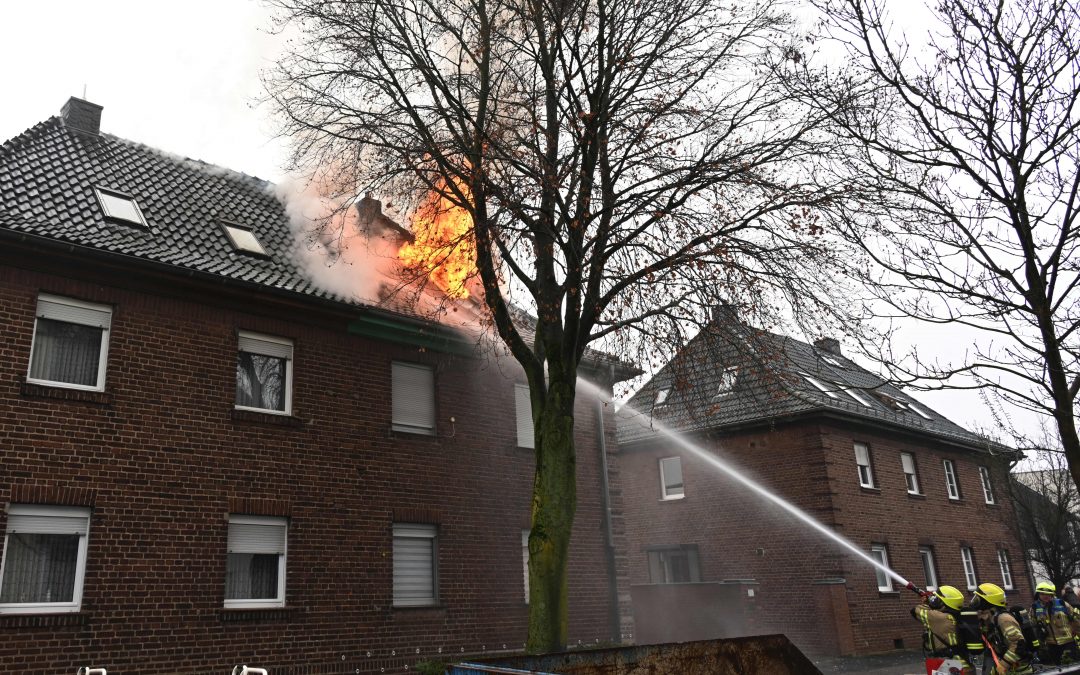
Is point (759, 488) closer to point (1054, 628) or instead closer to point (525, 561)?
point (525, 561)

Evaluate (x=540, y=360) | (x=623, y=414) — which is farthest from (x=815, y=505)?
(x=540, y=360)

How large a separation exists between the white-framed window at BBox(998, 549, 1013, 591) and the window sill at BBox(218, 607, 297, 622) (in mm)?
24503

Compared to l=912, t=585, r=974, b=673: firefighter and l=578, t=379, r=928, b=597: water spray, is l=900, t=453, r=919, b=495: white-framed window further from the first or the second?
l=912, t=585, r=974, b=673: firefighter

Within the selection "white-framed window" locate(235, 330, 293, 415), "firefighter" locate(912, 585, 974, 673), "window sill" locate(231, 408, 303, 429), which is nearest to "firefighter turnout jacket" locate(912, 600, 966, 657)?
"firefighter" locate(912, 585, 974, 673)

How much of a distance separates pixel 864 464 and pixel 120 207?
778 inches

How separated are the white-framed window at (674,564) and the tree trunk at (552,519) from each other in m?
13.6

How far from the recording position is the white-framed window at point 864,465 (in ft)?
76.6

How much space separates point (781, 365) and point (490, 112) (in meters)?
5.82

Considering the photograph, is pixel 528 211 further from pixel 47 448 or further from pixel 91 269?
pixel 47 448

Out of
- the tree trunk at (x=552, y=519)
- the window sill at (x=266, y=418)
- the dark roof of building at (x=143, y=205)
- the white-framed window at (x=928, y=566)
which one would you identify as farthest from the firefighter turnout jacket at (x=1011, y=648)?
the white-framed window at (x=928, y=566)

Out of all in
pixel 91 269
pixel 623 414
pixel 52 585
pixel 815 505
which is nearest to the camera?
pixel 52 585

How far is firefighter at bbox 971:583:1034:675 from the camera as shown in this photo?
8719mm

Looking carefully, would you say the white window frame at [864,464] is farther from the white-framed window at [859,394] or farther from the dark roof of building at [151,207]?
the dark roof of building at [151,207]

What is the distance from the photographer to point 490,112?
496 inches
